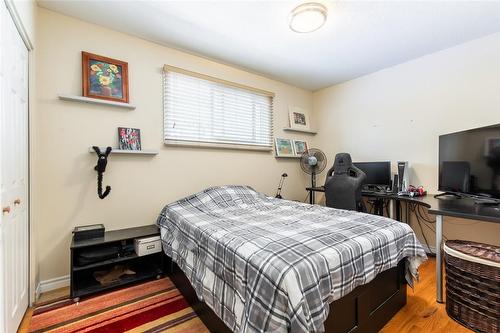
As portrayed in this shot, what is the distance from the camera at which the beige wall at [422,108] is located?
253 cm

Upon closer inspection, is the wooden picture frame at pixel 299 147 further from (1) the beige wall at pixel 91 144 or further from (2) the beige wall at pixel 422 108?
(1) the beige wall at pixel 91 144

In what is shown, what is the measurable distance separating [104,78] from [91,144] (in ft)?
2.23

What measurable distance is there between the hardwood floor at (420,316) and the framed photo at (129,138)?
144 centimetres

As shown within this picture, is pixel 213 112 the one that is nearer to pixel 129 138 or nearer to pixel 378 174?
pixel 129 138

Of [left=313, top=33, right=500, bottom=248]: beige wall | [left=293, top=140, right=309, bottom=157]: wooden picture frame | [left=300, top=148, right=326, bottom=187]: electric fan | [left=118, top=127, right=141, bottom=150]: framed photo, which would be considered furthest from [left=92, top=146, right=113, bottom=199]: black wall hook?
[left=313, top=33, right=500, bottom=248]: beige wall

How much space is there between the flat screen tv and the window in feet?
7.10

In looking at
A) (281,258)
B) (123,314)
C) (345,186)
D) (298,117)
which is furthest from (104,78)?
(298,117)

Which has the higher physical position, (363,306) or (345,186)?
(345,186)

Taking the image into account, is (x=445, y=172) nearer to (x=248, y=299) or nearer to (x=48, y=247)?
(x=248, y=299)

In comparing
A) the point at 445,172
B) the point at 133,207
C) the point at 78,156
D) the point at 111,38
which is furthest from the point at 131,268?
the point at 445,172

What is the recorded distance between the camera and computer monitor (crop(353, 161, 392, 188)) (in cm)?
314

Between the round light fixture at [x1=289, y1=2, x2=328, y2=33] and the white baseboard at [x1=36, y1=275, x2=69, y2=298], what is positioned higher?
the round light fixture at [x1=289, y1=2, x2=328, y2=33]

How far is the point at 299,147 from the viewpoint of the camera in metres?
4.04

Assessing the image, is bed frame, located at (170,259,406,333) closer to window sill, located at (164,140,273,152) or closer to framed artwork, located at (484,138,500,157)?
framed artwork, located at (484,138,500,157)
